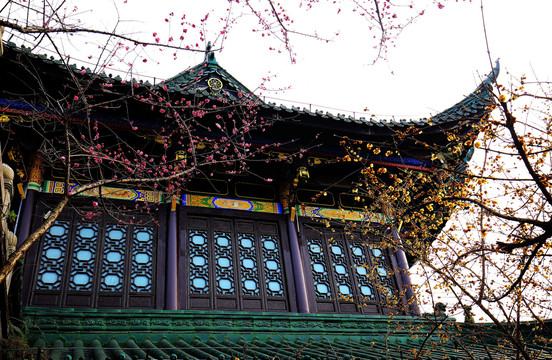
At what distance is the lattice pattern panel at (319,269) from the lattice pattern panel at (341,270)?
158mm

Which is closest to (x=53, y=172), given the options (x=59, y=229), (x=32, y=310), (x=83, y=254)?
(x=59, y=229)

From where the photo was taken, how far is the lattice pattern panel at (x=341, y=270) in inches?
317

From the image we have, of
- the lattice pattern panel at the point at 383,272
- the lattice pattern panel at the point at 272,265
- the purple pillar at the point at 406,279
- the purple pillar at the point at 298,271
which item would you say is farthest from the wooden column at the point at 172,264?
the purple pillar at the point at 406,279

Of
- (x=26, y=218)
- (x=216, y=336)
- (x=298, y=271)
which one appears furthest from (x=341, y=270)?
(x=26, y=218)

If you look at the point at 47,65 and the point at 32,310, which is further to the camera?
the point at 47,65

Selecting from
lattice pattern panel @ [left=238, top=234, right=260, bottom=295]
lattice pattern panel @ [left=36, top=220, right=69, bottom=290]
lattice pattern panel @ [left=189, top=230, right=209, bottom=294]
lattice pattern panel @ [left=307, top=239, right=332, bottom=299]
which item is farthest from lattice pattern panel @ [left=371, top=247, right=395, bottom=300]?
lattice pattern panel @ [left=36, top=220, right=69, bottom=290]

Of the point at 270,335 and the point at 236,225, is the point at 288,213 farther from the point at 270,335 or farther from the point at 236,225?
the point at 270,335

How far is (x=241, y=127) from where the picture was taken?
7.48 meters

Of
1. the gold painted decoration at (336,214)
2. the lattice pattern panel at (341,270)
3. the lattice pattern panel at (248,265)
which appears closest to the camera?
the lattice pattern panel at (248,265)

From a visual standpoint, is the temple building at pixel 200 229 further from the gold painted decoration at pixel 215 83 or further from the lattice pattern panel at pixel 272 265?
the gold painted decoration at pixel 215 83

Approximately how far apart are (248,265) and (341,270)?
160 centimetres

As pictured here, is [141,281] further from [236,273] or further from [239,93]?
[239,93]

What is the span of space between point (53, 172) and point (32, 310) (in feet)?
8.14

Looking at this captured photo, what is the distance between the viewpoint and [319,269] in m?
8.14
